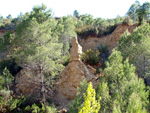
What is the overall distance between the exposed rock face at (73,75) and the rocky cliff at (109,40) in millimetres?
10279

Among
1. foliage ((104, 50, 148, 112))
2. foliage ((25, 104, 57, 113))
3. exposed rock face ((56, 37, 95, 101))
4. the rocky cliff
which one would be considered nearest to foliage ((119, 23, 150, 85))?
foliage ((104, 50, 148, 112))

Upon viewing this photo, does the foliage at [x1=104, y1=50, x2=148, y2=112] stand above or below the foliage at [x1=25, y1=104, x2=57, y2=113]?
above

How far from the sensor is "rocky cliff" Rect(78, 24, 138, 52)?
24.2m

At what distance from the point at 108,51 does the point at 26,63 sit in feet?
43.4

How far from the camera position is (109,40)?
Result: 1001 inches

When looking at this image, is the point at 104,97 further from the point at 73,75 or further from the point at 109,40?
the point at 109,40

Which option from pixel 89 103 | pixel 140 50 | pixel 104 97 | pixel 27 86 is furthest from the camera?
pixel 27 86

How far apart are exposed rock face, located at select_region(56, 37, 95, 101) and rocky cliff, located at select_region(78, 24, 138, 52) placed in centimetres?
1028

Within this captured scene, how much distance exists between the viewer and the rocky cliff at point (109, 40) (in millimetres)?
24233

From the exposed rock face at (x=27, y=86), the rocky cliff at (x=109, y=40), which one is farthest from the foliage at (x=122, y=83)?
the rocky cliff at (x=109, y=40)

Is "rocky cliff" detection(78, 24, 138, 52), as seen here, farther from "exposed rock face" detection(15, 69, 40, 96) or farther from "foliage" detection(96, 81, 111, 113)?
"foliage" detection(96, 81, 111, 113)

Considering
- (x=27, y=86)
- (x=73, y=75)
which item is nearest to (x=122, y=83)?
(x=73, y=75)

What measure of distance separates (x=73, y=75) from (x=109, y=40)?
40.9 feet

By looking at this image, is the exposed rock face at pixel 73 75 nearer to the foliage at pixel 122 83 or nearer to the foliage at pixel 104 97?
the foliage at pixel 122 83
